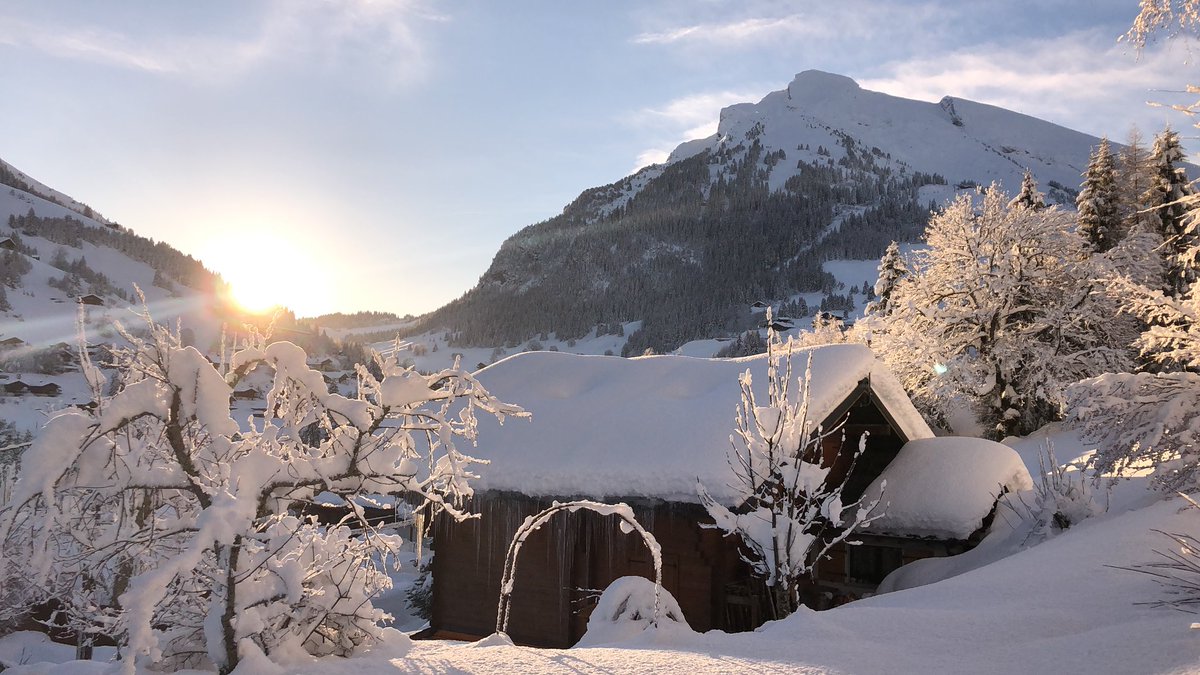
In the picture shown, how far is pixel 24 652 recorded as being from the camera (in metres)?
12.7

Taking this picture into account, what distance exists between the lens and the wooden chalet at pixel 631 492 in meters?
9.97

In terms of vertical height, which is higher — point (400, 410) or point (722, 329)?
point (722, 329)

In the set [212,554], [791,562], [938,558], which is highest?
[212,554]

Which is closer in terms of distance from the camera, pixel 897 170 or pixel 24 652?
pixel 24 652

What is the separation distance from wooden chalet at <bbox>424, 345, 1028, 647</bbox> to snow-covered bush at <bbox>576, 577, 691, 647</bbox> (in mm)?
2749

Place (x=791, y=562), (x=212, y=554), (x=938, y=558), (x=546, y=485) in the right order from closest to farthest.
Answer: (x=212, y=554) → (x=791, y=562) → (x=546, y=485) → (x=938, y=558)

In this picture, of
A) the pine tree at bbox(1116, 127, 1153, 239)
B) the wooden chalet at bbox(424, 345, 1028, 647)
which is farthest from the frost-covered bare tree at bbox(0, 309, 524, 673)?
the pine tree at bbox(1116, 127, 1153, 239)

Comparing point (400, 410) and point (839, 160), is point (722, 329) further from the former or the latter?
point (400, 410)

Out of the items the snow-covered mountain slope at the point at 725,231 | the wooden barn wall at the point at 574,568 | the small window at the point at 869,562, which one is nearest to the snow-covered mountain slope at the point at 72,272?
the wooden barn wall at the point at 574,568

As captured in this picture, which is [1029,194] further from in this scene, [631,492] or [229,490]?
[229,490]

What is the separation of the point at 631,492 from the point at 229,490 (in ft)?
21.3

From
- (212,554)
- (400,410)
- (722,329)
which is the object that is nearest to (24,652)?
(212,554)

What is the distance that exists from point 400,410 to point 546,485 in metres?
6.58

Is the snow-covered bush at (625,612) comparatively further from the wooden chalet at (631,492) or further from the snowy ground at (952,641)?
the wooden chalet at (631,492)
